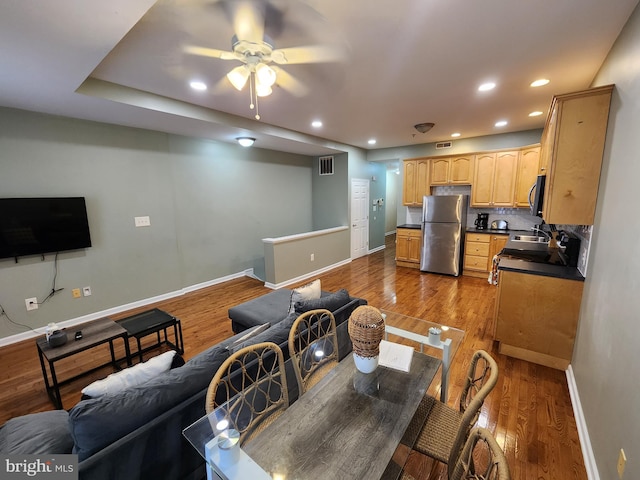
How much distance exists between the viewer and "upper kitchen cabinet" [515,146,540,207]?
4531 mm

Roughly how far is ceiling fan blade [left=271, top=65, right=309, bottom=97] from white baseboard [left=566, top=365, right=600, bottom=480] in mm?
3421

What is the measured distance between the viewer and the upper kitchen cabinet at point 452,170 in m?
5.18

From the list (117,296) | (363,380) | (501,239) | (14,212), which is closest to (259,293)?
(117,296)

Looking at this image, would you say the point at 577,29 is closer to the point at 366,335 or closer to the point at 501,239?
the point at 366,335

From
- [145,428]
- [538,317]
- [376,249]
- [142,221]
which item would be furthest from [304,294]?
[376,249]

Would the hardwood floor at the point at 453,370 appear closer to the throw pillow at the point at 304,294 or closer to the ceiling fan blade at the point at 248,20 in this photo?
the throw pillow at the point at 304,294

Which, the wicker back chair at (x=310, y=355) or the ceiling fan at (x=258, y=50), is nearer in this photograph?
the wicker back chair at (x=310, y=355)

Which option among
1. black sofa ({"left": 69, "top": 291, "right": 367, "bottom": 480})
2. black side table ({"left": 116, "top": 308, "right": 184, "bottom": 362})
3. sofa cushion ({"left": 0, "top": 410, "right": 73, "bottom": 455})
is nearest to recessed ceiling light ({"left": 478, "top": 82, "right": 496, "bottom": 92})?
black sofa ({"left": 69, "top": 291, "right": 367, "bottom": 480})

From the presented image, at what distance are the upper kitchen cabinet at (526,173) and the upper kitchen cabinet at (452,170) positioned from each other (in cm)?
77

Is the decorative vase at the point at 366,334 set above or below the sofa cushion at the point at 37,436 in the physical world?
above

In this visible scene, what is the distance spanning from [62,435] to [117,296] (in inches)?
119

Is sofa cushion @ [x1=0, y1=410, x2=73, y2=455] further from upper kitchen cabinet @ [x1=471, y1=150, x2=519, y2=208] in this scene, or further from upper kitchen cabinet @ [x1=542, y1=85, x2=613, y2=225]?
upper kitchen cabinet @ [x1=471, y1=150, x2=519, y2=208]

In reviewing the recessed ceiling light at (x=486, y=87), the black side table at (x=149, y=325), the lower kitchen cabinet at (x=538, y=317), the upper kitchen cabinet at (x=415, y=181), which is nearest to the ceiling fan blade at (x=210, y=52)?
the black side table at (x=149, y=325)

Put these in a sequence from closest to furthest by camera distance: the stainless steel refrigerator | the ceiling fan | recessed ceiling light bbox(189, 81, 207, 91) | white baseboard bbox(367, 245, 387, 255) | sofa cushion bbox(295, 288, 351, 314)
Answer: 1. the ceiling fan
2. sofa cushion bbox(295, 288, 351, 314)
3. recessed ceiling light bbox(189, 81, 207, 91)
4. the stainless steel refrigerator
5. white baseboard bbox(367, 245, 387, 255)
